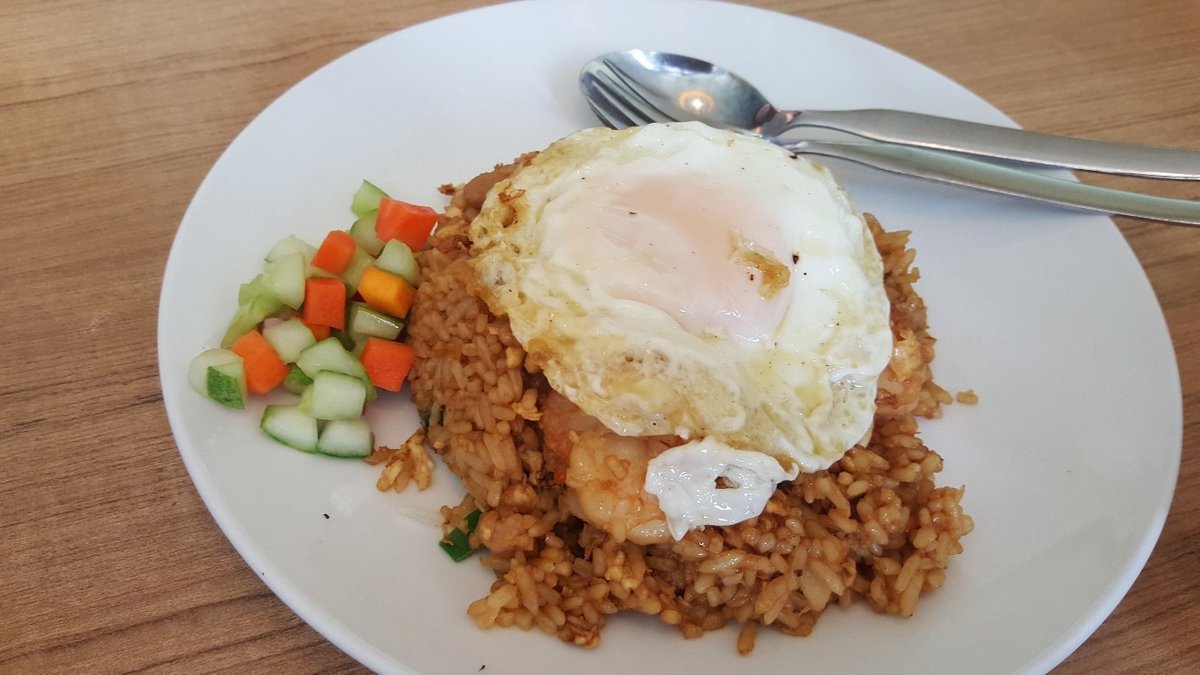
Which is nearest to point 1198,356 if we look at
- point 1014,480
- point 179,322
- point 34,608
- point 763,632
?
point 1014,480


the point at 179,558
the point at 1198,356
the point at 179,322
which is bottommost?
the point at 1198,356

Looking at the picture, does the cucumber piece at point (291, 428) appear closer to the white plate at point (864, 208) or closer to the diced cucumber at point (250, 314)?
the white plate at point (864, 208)

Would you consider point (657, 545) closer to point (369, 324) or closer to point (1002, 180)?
point (369, 324)

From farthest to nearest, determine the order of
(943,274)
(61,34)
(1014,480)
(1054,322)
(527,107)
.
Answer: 1. (61,34)
2. (527,107)
3. (943,274)
4. (1054,322)
5. (1014,480)

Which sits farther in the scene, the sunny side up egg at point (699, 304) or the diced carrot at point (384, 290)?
the diced carrot at point (384, 290)

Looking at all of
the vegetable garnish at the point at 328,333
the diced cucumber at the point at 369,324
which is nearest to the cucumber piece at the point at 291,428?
the vegetable garnish at the point at 328,333

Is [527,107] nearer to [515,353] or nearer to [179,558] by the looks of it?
[515,353]

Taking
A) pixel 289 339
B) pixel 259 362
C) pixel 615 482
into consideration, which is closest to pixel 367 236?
pixel 289 339
